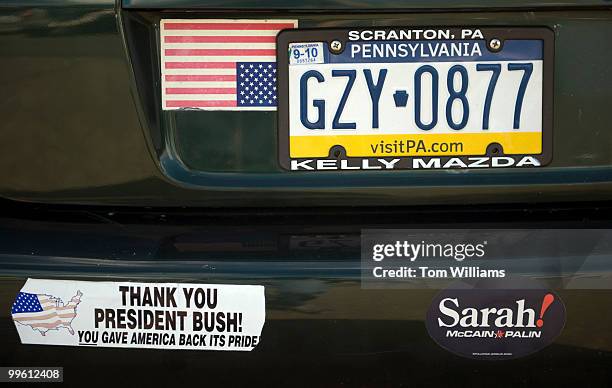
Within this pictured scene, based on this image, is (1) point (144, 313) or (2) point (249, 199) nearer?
(1) point (144, 313)

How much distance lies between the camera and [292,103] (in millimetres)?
1834

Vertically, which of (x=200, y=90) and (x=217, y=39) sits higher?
(x=217, y=39)

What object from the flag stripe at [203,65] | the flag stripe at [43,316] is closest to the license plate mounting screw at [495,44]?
the flag stripe at [203,65]

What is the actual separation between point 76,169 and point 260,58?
465mm

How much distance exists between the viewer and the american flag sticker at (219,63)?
1812 mm

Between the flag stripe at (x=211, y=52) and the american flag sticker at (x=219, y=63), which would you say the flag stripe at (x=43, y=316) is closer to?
the american flag sticker at (x=219, y=63)

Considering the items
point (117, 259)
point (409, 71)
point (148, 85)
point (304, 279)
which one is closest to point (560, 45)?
point (409, 71)

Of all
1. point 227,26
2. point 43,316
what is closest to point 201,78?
point 227,26

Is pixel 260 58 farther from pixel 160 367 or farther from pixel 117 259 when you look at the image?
pixel 160 367

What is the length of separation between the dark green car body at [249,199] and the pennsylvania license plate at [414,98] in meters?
0.03

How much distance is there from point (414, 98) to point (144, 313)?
0.72 m

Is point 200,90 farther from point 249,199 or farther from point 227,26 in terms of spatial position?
point 249,199

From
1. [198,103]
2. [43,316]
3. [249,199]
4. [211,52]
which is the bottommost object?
[43,316]

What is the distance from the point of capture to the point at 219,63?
1.84 m
